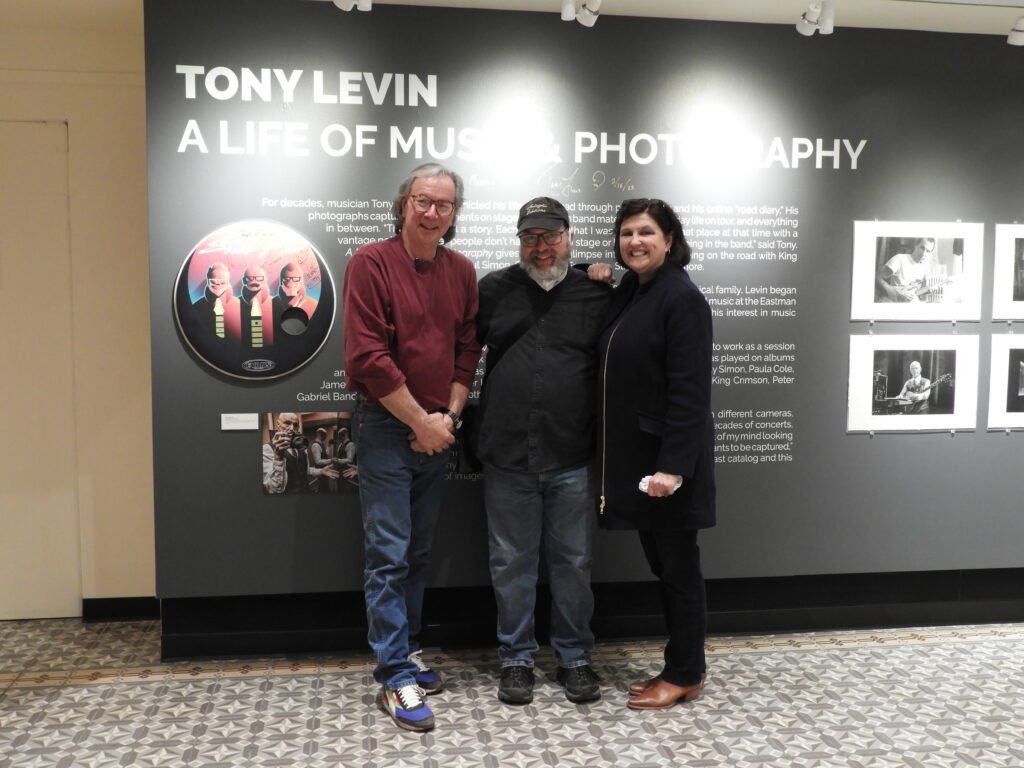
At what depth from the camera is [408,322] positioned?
2.84m

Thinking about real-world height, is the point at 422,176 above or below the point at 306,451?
above

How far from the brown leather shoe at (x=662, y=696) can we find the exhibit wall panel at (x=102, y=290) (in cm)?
236

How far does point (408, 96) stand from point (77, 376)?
6.57 ft

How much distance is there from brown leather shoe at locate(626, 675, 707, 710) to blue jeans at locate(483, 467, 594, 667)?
234 millimetres

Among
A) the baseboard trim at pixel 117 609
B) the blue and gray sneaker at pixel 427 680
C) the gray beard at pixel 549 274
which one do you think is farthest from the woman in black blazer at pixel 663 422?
Answer: the baseboard trim at pixel 117 609

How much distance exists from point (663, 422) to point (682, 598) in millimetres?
653

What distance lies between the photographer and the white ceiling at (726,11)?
3273 mm

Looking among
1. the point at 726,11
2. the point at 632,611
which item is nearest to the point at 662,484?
the point at 632,611

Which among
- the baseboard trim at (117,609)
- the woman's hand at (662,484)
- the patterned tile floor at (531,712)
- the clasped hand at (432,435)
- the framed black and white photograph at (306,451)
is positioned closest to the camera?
the patterned tile floor at (531,712)

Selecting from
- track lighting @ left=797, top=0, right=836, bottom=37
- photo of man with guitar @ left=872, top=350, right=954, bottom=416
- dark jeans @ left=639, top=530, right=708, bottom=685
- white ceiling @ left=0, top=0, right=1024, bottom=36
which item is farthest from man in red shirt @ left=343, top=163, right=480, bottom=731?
photo of man with guitar @ left=872, top=350, right=954, bottom=416

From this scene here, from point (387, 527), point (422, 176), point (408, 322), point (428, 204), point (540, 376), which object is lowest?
point (387, 527)

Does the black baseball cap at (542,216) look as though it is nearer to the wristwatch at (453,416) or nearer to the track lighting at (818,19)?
the wristwatch at (453,416)

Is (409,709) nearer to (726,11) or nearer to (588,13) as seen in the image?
Answer: (588,13)

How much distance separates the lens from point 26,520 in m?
3.79
